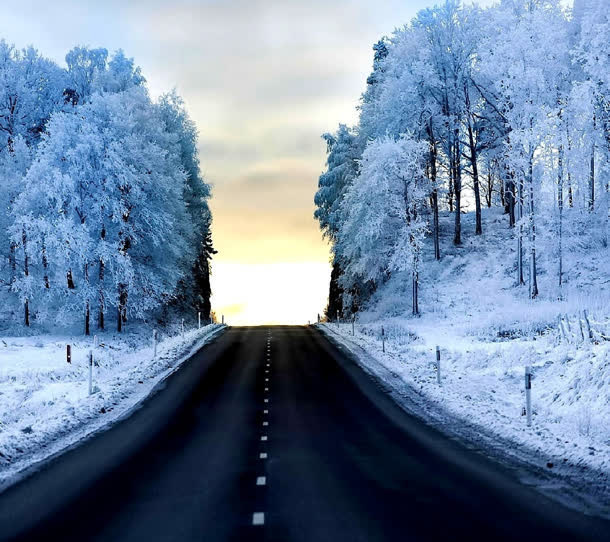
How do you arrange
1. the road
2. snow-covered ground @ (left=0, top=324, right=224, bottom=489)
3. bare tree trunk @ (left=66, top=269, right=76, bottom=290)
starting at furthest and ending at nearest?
bare tree trunk @ (left=66, top=269, right=76, bottom=290) → snow-covered ground @ (left=0, top=324, right=224, bottom=489) → the road

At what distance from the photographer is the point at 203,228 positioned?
2176 inches

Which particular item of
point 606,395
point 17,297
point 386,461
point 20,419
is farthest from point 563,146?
point 17,297

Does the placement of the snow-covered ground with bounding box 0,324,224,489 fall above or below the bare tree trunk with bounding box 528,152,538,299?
below

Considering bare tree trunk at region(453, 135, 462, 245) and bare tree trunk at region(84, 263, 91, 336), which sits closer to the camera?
bare tree trunk at region(84, 263, 91, 336)

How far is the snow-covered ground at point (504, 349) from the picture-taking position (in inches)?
506

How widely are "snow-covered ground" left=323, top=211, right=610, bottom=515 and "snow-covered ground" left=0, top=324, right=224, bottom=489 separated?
28.3ft

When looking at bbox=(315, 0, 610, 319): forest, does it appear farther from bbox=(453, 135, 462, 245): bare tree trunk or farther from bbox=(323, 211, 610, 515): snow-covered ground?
bbox=(323, 211, 610, 515): snow-covered ground

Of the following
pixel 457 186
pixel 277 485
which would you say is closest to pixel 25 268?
pixel 457 186

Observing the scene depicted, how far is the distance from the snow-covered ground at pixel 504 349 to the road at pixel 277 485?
4.96 feet

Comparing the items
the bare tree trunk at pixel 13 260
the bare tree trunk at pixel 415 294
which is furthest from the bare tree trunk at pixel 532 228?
the bare tree trunk at pixel 13 260

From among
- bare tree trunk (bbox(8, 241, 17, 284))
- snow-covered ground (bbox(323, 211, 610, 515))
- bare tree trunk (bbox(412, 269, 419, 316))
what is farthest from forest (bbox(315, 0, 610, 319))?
bare tree trunk (bbox(8, 241, 17, 284))

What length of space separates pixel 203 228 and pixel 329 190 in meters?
11.9

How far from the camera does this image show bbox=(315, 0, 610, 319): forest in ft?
109

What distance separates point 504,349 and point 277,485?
49.9 feet
